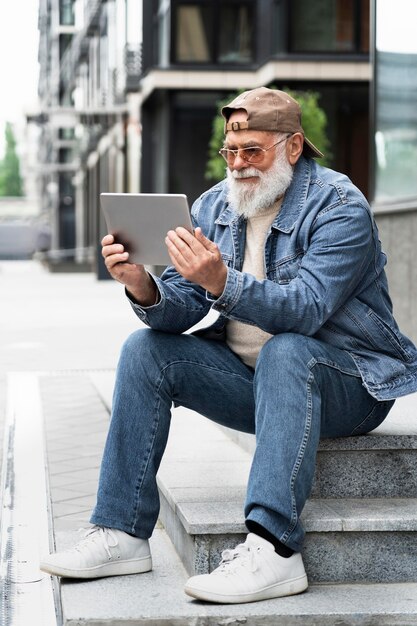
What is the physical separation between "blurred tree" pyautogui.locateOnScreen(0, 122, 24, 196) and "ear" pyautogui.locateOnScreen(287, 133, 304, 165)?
10962 cm

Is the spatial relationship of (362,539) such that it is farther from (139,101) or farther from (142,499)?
(139,101)

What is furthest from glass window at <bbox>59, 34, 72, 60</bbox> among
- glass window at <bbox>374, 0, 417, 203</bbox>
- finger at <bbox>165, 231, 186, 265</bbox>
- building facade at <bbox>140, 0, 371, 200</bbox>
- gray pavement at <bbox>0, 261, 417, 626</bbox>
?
finger at <bbox>165, 231, 186, 265</bbox>

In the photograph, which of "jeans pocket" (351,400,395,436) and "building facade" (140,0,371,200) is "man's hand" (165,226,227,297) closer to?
"jeans pocket" (351,400,395,436)

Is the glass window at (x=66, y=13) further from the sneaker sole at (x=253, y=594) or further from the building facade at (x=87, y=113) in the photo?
the sneaker sole at (x=253, y=594)

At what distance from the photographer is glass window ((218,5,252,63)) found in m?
25.8

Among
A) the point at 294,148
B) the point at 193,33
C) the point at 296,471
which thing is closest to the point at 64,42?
the point at 193,33

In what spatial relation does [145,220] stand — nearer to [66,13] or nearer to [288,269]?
[288,269]

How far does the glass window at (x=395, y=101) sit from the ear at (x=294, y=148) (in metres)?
6.21

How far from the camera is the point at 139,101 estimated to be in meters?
29.3

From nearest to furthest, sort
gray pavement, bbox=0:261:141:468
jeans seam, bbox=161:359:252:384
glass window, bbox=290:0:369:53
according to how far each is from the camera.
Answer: jeans seam, bbox=161:359:252:384 < gray pavement, bbox=0:261:141:468 < glass window, bbox=290:0:369:53

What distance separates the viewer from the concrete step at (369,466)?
13.3ft

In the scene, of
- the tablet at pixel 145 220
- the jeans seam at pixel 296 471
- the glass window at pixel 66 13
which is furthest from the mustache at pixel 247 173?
the glass window at pixel 66 13

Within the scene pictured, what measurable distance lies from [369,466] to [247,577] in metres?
0.78

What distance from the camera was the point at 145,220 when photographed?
145 inches
